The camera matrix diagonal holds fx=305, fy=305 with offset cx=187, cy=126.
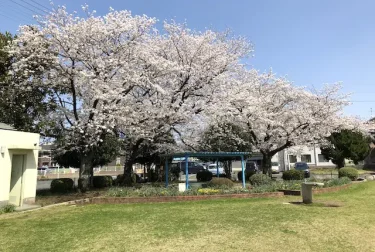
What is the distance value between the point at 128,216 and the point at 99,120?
264 inches

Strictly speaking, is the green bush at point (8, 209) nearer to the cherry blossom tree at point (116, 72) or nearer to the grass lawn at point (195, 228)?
the grass lawn at point (195, 228)

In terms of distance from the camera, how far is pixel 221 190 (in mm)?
15422

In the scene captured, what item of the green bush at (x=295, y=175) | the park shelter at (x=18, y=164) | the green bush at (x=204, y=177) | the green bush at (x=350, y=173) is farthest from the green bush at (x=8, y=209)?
the green bush at (x=350, y=173)

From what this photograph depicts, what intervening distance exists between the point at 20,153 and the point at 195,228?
28.8ft

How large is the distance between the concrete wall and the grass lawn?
1.47 m

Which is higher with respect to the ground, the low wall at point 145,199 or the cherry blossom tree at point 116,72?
the cherry blossom tree at point 116,72

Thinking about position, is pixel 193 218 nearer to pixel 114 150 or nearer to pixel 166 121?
pixel 166 121

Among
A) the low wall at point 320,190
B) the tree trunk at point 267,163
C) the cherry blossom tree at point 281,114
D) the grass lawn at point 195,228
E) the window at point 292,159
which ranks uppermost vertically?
the cherry blossom tree at point 281,114

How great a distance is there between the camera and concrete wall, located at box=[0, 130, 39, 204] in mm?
11695

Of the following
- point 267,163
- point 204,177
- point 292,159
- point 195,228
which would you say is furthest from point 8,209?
point 292,159

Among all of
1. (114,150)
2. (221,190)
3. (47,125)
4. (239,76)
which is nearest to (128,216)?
(221,190)

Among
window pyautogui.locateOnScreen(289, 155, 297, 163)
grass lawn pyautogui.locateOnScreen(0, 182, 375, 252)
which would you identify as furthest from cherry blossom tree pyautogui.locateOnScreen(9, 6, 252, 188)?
window pyautogui.locateOnScreen(289, 155, 297, 163)

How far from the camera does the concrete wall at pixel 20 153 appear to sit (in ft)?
38.4

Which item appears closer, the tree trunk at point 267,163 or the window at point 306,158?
the tree trunk at point 267,163
